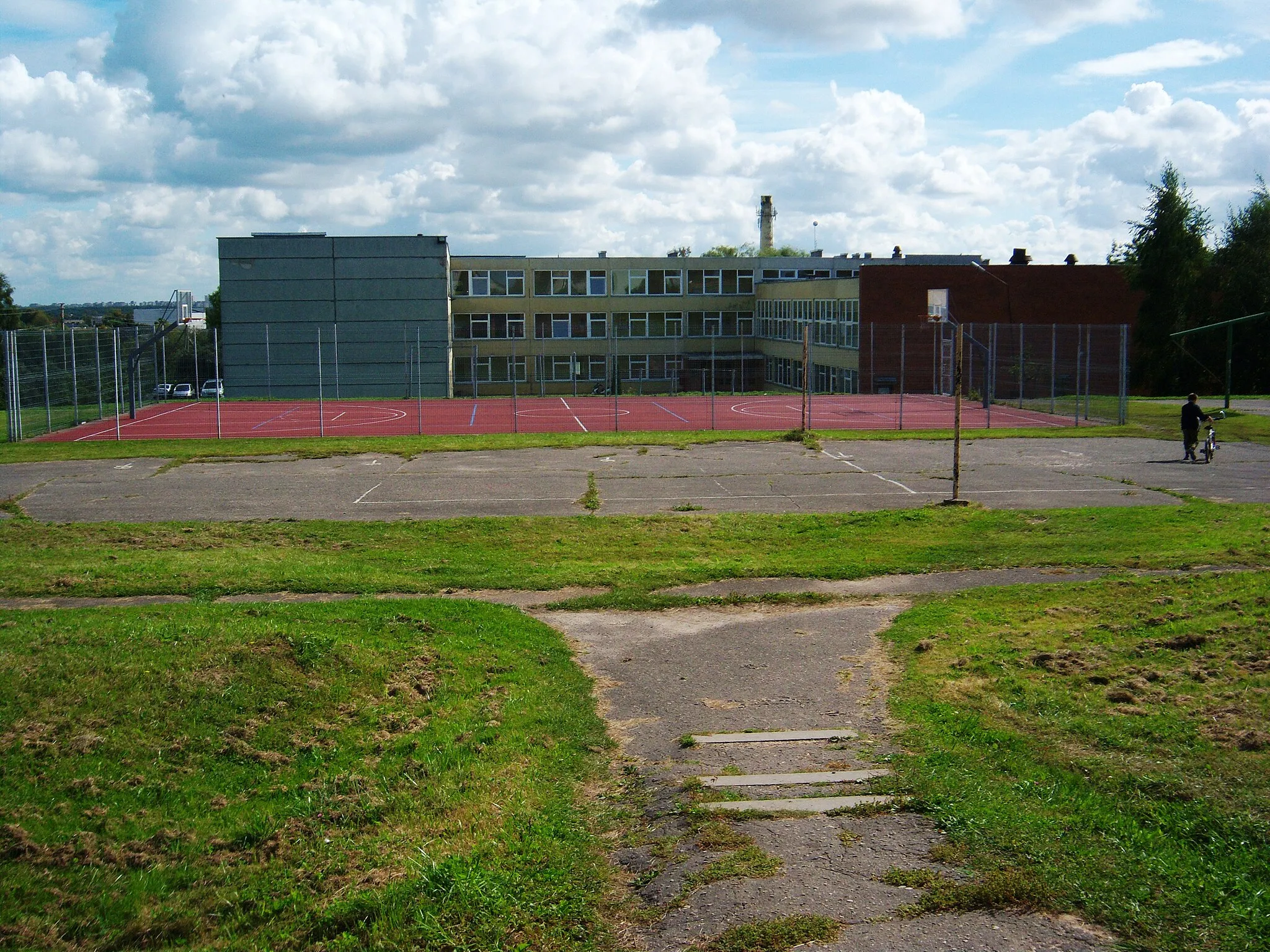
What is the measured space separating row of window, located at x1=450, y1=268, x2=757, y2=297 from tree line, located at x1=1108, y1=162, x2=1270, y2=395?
2748 centimetres

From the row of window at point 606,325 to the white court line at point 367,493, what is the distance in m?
55.2

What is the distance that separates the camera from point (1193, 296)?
73500 millimetres

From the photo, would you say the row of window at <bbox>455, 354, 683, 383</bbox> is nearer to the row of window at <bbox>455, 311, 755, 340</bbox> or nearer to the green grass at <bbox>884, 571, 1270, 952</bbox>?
the row of window at <bbox>455, 311, 755, 340</bbox>

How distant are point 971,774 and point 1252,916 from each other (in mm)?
2422

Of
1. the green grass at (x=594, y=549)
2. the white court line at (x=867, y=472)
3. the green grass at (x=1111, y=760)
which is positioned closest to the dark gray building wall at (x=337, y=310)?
the white court line at (x=867, y=472)

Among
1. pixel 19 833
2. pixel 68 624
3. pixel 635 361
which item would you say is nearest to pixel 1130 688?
pixel 19 833

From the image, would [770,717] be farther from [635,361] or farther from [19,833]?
[635,361]

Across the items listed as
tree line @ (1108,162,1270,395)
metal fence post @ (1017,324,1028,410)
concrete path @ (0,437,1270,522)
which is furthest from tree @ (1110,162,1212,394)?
concrete path @ (0,437,1270,522)

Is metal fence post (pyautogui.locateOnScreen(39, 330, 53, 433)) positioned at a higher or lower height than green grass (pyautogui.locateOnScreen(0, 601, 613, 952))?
higher

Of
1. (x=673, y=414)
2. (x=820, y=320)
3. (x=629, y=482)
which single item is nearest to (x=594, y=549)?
(x=629, y=482)

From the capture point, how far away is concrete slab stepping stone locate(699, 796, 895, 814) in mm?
7473

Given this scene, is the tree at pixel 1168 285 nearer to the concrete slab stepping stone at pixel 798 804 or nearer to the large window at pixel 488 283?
the large window at pixel 488 283

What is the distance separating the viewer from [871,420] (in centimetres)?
4428

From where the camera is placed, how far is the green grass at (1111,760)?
5.99 metres
